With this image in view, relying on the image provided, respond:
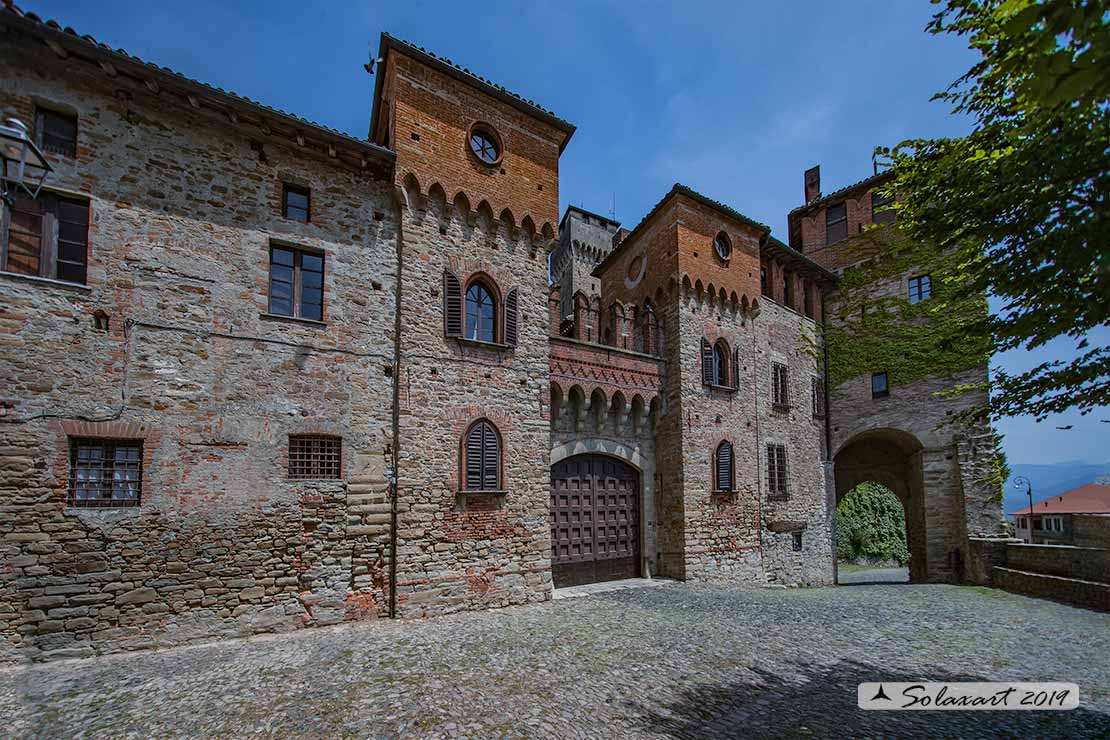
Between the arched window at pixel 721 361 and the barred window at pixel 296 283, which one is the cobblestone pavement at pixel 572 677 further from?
the arched window at pixel 721 361

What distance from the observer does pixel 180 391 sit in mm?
8445

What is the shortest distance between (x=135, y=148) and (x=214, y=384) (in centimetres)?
415

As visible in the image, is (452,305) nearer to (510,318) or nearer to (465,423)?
(510,318)

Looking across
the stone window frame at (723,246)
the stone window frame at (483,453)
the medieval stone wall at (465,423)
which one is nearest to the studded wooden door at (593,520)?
the medieval stone wall at (465,423)

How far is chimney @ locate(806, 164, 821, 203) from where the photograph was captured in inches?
899

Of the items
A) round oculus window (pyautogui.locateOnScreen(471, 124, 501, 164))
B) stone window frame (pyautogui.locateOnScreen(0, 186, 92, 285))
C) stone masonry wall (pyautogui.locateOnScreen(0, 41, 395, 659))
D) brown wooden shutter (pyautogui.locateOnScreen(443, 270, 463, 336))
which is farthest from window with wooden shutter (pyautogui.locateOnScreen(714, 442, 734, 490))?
stone window frame (pyautogui.locateOnScreen(0, 186, 92, 285))

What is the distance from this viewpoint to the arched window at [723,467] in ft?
50.1

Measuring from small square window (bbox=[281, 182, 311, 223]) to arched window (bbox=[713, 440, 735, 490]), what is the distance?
1250 centimetres

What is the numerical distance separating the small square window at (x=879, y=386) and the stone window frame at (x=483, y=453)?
15.7 meters

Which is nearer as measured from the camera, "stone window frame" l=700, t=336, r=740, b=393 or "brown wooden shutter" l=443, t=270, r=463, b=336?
"brown wooden shutter" l=443, t=270, r=463, b=336

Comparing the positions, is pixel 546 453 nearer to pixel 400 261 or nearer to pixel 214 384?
pixel 400 261

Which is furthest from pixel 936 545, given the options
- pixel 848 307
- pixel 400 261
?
pixel 400 261

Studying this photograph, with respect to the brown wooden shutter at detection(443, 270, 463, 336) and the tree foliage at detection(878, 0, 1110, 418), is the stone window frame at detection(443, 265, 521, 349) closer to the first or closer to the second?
the brown wooden shutter at detection(443, 270, 463, 336)

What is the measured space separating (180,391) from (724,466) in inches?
539
